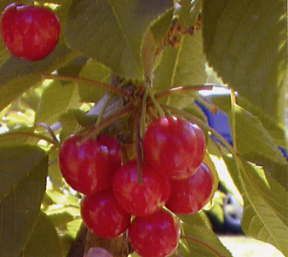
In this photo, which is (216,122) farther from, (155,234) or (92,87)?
(155,234)

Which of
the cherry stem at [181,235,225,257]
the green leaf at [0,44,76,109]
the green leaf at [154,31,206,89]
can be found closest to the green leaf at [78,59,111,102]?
the green leaf at [154,31,206,89]

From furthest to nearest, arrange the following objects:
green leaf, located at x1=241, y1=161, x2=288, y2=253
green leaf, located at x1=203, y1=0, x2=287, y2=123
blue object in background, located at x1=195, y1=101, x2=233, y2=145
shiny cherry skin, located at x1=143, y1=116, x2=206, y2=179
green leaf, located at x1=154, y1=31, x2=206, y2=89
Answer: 1. blue object in background, located at x1=195, y1=101, x2=233, y2=145
2. green leaf, located at x1=154, y1=31, x2=206, y2=89
3. green leaf, located at x1=241, y1=161, x2=288, y2=253
4. shiny cherry skin, located at x1=143, y1=116, x2=206, y2=179
5. green leaf, located at x1=203, y1=0, x2=287, y2=123

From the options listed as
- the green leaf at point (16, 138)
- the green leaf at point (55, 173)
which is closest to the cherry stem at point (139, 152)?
the green leaf at point (16, 138)

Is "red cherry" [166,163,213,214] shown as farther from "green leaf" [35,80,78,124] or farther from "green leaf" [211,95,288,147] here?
"green leaf" [35,80,78,124]

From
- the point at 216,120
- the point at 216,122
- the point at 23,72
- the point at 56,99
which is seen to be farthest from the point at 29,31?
the point at 216,120

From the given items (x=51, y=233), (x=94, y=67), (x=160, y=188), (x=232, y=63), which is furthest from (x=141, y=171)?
(x=94, y=67)

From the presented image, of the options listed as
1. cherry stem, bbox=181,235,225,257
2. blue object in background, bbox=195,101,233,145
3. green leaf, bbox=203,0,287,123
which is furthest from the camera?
blue object in background, bbox=195,101,233,145
